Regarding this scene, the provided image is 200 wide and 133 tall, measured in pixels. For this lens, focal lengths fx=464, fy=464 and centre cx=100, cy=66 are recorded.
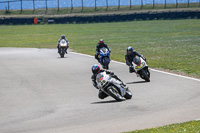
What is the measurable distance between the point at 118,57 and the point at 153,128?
18012mm

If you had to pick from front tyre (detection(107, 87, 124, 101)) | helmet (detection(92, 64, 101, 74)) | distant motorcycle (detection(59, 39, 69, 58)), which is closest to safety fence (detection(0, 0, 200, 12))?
distant motorcycle (detection(59, 39, 69, 58))

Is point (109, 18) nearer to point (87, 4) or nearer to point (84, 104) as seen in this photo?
point (87, 4)

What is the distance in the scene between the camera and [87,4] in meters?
78.1

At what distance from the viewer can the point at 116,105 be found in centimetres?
1196

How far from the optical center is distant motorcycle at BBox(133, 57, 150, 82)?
16.2m

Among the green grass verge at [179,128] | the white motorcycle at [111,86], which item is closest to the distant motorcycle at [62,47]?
the white motorcycle at [111,86]

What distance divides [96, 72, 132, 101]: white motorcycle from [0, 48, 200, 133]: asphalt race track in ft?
0.74

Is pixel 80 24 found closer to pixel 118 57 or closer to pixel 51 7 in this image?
pixel 51 7

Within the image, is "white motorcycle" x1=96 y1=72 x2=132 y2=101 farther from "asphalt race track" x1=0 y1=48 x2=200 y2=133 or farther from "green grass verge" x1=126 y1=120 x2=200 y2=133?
"green grass verge" x1=126 y1=120 x2=200 y2=133

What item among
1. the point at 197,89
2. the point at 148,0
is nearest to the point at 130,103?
the point at 197,89

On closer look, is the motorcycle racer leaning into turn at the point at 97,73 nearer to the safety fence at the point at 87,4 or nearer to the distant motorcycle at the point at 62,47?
the distant motorcycle at the point at 62,47

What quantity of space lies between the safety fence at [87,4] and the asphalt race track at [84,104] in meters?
54.5

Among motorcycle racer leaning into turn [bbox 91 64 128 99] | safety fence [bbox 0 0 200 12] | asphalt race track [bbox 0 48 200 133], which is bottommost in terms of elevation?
asphalt race track [bbox 0 48 200 133]

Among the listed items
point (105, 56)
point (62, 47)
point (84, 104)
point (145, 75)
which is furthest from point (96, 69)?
point (62, 47)
